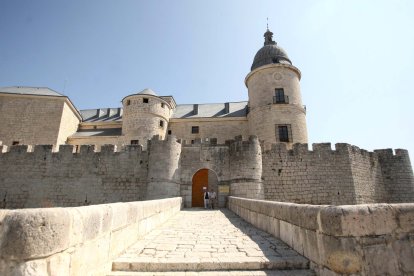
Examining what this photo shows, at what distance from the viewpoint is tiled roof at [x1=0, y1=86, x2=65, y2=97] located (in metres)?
23.0

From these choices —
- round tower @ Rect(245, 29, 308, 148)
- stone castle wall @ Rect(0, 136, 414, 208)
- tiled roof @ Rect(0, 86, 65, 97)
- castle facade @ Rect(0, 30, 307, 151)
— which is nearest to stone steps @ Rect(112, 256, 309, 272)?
stone castle wall @ Rect(0, 136, 414, 208)

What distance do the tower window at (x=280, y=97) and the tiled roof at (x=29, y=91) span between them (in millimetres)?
20709

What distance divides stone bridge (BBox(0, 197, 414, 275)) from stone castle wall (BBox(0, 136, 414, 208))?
9012mm

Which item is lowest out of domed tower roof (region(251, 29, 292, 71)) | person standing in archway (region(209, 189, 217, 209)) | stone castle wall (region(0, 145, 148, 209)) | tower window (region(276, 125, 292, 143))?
person standing in archway (region(209, 189, 217, 209))

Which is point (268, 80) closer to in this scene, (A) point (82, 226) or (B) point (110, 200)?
(B) point (110, 200)

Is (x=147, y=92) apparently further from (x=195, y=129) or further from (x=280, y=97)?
(x=280, y=97)

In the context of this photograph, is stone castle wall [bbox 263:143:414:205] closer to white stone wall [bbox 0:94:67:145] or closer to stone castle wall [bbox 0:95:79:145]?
stone castle wall [bbox 0:95:79:145]

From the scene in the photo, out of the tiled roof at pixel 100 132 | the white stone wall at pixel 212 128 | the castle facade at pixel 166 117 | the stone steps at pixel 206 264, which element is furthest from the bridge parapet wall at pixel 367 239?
the tiled roof at pixel 100 132

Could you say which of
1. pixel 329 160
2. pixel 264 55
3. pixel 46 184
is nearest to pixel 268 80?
pixel 264 55

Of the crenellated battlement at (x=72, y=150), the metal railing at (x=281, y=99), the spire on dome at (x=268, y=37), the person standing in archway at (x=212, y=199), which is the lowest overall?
the person standing in archway at (x=212, y=199)

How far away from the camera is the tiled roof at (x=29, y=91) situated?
23050 mm

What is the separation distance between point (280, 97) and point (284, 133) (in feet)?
10.6

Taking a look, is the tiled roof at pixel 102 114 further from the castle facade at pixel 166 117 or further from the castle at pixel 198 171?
the castle at pixel 198 171

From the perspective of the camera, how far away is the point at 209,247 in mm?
3996
